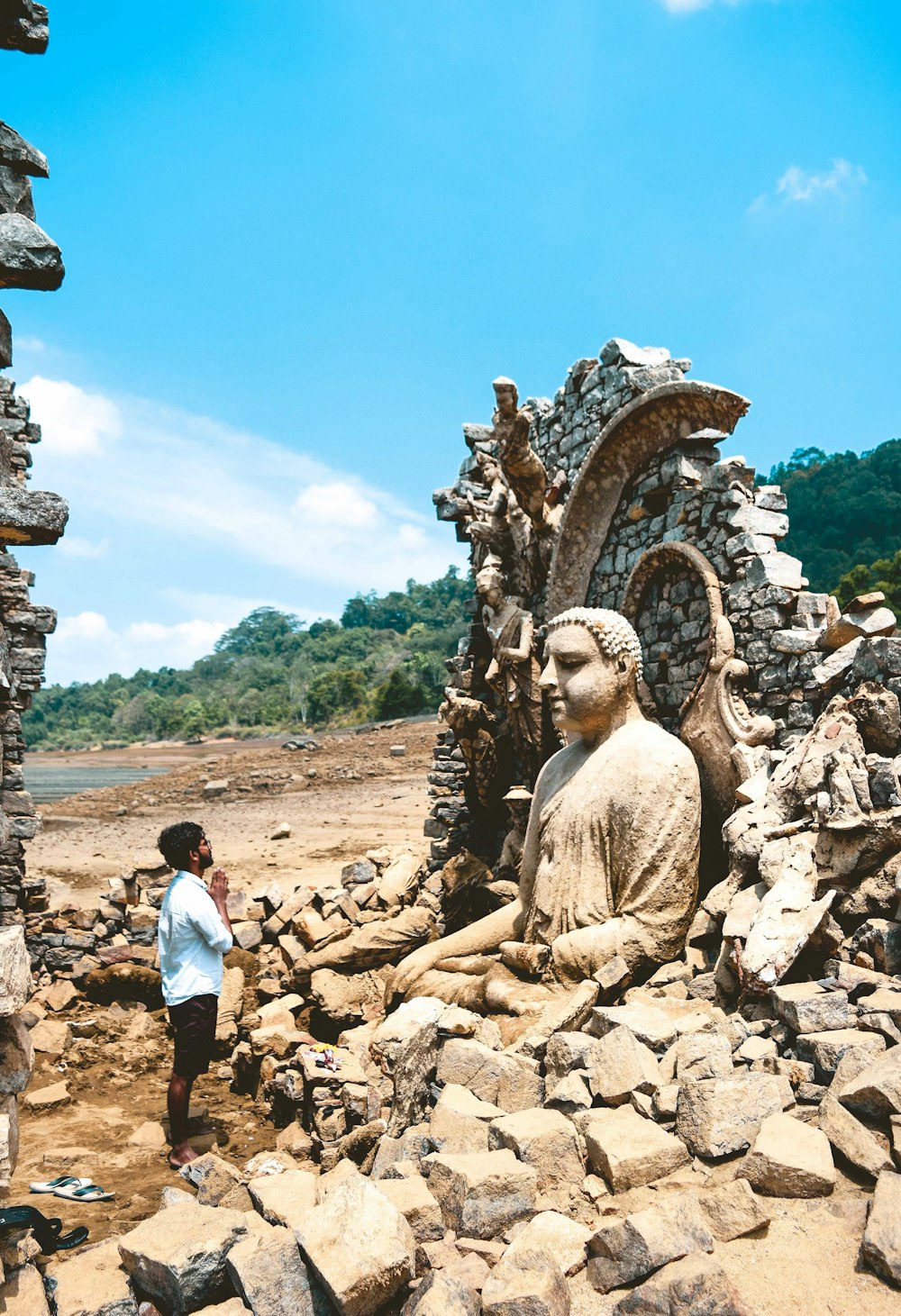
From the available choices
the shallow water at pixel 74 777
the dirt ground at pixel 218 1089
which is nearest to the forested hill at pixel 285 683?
the shallow water at pixel 74 777

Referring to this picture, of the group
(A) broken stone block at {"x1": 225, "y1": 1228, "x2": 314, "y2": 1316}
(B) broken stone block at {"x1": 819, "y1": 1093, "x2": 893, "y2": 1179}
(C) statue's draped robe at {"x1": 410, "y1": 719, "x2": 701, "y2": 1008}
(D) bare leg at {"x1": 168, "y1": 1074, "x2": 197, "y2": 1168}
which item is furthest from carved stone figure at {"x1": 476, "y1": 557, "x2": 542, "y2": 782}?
(A) broken stone block at {"x1": 225, "y1": 1228, "x2": 314, "y2": 1316}

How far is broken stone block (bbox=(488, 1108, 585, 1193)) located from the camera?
8.07ft

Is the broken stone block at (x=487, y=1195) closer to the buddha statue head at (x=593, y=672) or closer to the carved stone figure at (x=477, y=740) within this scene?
the buddha statue head at (x=593, y=672)

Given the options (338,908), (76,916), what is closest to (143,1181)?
(338,908)

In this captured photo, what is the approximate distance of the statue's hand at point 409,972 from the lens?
4578mm

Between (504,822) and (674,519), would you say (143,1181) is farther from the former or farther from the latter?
(504,822)

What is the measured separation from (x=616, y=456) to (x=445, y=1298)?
574cm

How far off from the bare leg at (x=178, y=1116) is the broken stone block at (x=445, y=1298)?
105 inches

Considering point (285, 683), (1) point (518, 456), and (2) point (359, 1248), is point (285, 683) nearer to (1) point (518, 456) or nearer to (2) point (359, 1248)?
(1) point (518, 456)

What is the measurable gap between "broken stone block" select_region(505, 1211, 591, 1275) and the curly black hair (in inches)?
Answer: 114

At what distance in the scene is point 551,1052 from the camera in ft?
10.5

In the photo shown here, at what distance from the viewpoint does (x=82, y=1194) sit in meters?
3.88

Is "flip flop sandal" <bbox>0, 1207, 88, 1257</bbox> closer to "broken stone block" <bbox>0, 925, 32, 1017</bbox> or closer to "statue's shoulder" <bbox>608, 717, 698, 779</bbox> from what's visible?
"broken stone block" <bbox>0, 925, 32, 1017</bbox>

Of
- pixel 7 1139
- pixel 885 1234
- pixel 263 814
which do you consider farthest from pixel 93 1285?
pixel 263 814
